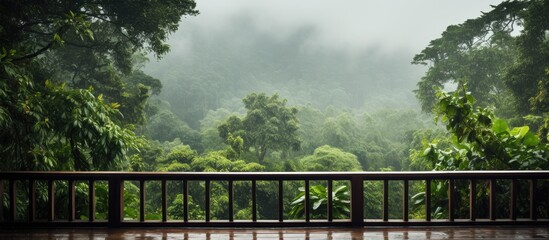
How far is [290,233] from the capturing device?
3547mm

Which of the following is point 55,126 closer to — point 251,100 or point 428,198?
point 428,198

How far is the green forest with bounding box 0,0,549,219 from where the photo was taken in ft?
17.6

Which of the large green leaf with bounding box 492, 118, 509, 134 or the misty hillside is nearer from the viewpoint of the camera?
the large green leaf with bounding box 492, 118, 509, 134

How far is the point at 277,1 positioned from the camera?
29.4 metres

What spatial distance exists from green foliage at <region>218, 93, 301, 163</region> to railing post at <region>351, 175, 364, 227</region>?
11.5 m

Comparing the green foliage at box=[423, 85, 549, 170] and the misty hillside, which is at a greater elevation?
the misty hillside

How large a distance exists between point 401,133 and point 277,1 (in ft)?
39.9

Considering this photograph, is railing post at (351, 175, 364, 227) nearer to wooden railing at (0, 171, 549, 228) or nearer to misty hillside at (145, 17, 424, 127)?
wooden railing at (0, 171, 549, 228)

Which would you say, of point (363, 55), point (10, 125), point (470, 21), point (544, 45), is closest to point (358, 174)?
point (10, 125)

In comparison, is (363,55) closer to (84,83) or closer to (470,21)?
(470,21)

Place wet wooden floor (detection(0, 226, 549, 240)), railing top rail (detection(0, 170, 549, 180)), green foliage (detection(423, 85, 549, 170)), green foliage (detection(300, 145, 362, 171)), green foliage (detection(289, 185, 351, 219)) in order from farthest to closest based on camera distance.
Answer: green foliage (detection(300, 145, 362, 171))
green foliage (detection(423, 85, 549, 170))
green foliage (detection(289, 185, 351, 219))
railing top rail (detection(0, 170, 549, 180))
wet wooden floor (detection(0, 226, 549, 240))

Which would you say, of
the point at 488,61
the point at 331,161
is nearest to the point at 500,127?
the point at 488,61

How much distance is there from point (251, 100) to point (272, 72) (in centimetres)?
1018

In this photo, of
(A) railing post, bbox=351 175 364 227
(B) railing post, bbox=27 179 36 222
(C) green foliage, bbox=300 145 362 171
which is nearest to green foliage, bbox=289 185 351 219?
(A) railing post, bbox=351 175 364 227
